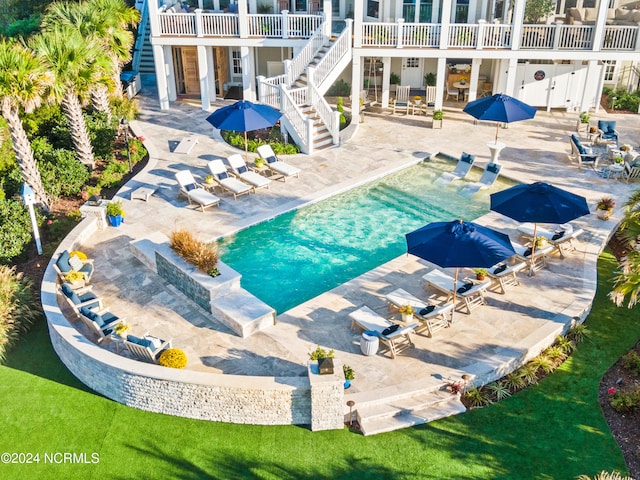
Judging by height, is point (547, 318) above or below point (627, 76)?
below

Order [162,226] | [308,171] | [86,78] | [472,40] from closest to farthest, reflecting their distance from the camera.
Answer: [162,226], [86,78], [308,171], [472,40]

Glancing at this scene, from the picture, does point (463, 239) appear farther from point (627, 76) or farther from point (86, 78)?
point (627, 76)

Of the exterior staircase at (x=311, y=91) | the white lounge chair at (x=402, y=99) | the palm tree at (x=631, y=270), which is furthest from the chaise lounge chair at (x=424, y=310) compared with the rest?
the white lounge chair at (x=402, y=99)

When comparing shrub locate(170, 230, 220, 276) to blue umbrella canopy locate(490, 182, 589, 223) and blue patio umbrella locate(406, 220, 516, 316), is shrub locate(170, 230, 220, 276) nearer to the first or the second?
blue patio umbrella locate(406, 220, 516, 316)

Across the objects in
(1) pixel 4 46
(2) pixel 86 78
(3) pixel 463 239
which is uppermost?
(1) pixel 4 46

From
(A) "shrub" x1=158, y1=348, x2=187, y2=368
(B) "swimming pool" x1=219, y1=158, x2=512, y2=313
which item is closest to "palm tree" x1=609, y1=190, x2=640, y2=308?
(B) "swimming pool" x1=219, y1=158, x2=512, y2=313

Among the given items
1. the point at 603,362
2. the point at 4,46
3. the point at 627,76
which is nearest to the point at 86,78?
the point at 4,46
